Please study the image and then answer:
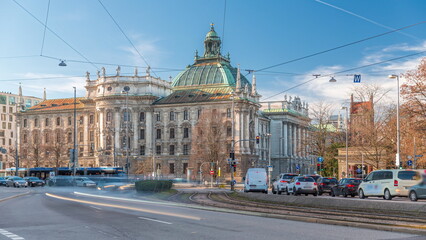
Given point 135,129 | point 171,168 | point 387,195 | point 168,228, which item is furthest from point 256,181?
point 135,129

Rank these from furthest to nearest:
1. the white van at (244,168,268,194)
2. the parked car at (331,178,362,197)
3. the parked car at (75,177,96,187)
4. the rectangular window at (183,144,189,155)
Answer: the rectangular window at (183,144,189,155) < the parked car at (75,177,96,187) < the white van at (244,168,268,194) < the parked car at (331,178,362,197)

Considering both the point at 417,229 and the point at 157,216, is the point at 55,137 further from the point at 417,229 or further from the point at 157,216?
the point at 417,229

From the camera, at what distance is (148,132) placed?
12262 cm

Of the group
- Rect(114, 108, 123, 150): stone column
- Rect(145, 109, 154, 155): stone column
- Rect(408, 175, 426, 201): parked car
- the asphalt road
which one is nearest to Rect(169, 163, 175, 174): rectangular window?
Rect(145, 109, 154, 155): stone column

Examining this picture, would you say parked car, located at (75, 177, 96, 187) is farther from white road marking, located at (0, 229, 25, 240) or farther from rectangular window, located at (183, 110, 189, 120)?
rectangular window, located at (183, 110, 189, 120)

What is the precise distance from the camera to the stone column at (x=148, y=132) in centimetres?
12200

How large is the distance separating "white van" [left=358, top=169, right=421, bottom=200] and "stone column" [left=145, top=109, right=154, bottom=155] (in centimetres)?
8937

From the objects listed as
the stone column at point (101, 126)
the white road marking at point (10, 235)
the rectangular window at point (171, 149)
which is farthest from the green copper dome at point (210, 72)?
the white road marking at point (10, 235)

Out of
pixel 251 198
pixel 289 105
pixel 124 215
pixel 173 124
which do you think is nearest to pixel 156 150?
pixel 173 124

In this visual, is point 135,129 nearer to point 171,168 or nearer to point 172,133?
point 172,133

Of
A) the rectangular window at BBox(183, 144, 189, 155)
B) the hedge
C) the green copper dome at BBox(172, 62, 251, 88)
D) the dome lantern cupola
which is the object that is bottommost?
the hedge

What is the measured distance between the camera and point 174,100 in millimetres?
123062

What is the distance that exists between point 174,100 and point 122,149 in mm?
15516

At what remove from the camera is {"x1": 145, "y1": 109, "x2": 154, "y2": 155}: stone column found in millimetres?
122000
